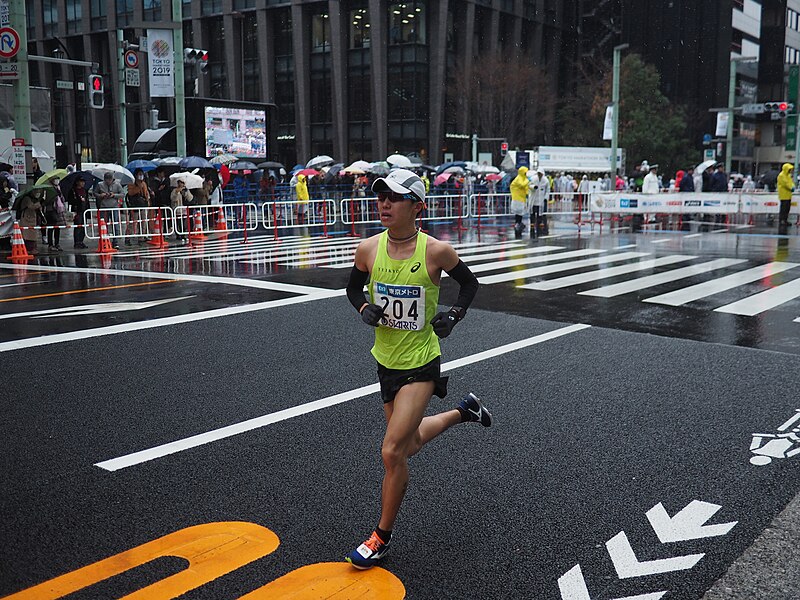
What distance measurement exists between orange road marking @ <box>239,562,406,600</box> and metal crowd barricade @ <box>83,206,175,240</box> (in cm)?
1802

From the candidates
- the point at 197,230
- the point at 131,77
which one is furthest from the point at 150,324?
the point at 131,77

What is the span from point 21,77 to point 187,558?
1966 cm

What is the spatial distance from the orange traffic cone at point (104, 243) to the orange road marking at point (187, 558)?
16.2m

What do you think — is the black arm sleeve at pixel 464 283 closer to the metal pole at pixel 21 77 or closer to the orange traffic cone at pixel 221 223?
the metal pole at pixel 21 77

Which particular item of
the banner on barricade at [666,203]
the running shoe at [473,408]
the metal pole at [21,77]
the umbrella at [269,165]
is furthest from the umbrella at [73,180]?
the running shoe at [473,408]

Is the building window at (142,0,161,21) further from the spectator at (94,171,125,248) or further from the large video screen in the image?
the spectator at (94,171,125,248)

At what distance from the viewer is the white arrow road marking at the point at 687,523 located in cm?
438

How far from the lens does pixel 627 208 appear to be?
2964cm

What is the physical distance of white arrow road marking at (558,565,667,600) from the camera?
3.74m

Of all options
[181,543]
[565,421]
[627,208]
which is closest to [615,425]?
[565,421]

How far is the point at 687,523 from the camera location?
14.9ft

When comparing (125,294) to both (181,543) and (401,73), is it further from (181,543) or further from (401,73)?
(401,73)

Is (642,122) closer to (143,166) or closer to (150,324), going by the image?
(143,166)

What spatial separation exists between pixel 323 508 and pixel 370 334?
5174 millimetres
